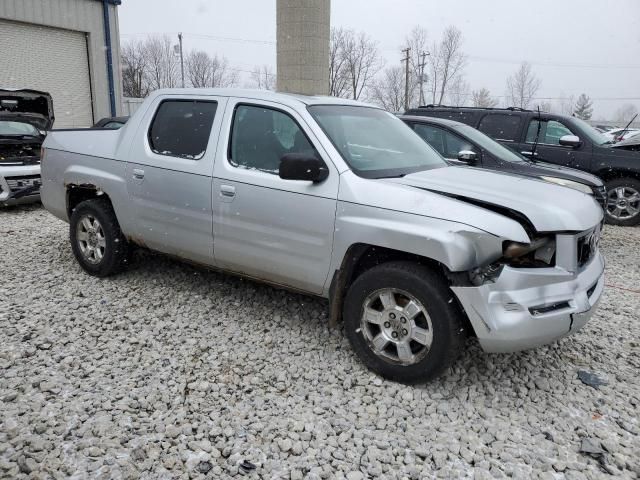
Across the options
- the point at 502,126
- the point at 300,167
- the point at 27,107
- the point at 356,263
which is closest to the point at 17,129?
the point at 27,107

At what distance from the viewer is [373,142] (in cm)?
388

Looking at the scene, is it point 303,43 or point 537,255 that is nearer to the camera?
point 537,255

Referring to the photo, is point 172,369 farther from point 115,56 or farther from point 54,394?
point 115,56

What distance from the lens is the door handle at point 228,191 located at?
3742mm

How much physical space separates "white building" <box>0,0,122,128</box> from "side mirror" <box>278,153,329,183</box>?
712 inches

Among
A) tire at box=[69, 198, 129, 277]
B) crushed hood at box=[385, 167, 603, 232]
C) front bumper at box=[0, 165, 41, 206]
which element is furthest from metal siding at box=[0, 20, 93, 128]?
crushed hood at box=[385, 167, 603, 232]

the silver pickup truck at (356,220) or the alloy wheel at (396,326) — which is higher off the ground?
the silver pickup truck at (356,220)

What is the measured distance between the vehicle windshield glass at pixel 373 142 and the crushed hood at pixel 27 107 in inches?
292

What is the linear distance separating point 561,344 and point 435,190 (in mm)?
1723

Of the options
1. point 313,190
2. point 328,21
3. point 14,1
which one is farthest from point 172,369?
point 14,1

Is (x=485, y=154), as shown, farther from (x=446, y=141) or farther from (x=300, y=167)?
(x=300, y=167)

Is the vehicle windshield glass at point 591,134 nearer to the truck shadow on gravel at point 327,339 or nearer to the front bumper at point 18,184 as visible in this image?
the truck shadow on gravel at point 327,339

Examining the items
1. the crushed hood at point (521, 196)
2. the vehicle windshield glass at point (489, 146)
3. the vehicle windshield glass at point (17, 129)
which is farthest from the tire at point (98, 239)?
the vehicle windshield glass at point (17, 129)

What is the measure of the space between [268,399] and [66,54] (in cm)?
2001
